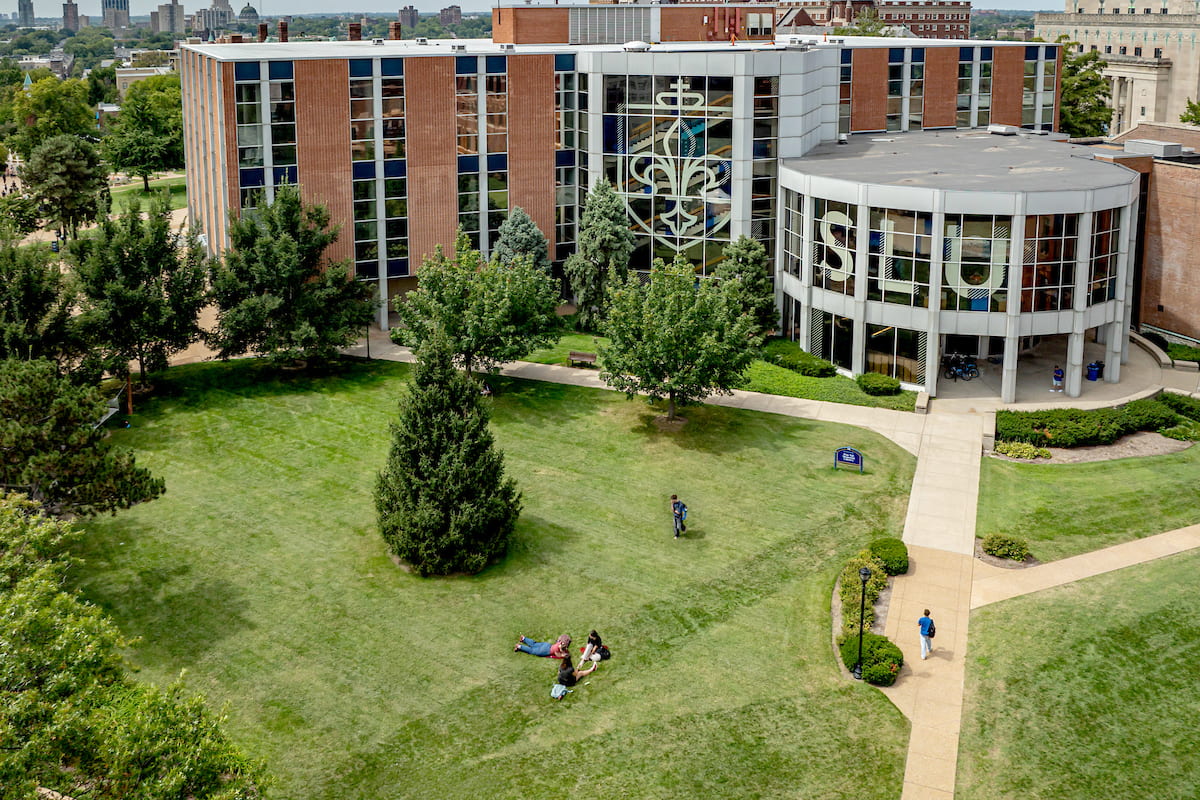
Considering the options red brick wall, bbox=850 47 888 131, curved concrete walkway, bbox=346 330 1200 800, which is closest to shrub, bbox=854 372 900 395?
curved concrete walkway, bbox=346 330 1200 800

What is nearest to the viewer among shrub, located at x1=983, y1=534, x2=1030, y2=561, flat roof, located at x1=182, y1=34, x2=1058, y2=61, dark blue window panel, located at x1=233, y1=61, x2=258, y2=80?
shrub, located at x1=983, y1=534, x2=1030, y2=561

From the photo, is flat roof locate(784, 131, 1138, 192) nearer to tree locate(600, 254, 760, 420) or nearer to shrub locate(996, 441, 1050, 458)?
shrub locate(996, 441, 1050, 458)

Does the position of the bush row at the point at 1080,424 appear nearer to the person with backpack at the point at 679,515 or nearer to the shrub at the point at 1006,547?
the shrub at the point at 1006,547

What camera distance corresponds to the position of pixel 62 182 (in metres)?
91.5

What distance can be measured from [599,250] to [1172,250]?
30798mm

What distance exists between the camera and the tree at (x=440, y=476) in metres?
37.6

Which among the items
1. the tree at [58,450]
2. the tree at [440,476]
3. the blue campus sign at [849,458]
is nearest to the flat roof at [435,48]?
the blue campus sign at [849,458]

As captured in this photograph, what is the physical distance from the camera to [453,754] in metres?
29.6

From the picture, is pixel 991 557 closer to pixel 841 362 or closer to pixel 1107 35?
pixel 841 362

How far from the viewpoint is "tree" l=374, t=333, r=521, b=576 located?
37.6 meters

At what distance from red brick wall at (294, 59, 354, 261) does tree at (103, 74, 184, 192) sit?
170 feet

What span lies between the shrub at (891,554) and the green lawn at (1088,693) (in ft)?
10.6

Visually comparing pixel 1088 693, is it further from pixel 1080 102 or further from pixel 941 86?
pixel 1080 102

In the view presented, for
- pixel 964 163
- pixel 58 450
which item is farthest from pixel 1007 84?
pixel 58 450
